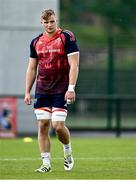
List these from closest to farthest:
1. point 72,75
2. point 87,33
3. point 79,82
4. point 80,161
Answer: point 72,75
point 80,161
point 79,82
point 87,33

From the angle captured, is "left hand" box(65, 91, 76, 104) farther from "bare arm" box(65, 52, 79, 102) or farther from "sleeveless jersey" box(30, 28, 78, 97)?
"sleeveless jersey" box(30, 28, 78, 97)

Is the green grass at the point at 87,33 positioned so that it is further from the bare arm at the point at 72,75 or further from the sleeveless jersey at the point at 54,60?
the bare arm at the point at 72,75

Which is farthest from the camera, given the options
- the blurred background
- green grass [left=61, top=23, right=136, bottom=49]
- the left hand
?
green grass [left=61, top=23, right=136, bottom=49]

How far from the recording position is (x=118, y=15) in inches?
1396

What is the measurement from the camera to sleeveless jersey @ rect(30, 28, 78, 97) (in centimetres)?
1164

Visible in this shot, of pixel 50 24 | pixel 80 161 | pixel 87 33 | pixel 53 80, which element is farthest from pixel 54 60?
pixel 87 33

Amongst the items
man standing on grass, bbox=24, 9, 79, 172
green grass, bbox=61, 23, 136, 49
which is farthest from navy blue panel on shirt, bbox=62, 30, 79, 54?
green grass, bbox=61, 23, 136, 49

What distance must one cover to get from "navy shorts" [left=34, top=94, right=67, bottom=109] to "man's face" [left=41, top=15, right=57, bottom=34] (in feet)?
2.79

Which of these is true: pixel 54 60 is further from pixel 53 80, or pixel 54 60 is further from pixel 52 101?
pixel 52 101

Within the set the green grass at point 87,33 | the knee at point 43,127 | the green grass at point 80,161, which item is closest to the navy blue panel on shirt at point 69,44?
the knee at point 43,127

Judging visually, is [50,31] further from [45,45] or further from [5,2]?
[5,2]

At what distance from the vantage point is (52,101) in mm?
11703

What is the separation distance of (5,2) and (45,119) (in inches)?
488

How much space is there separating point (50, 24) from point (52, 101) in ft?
3.38
